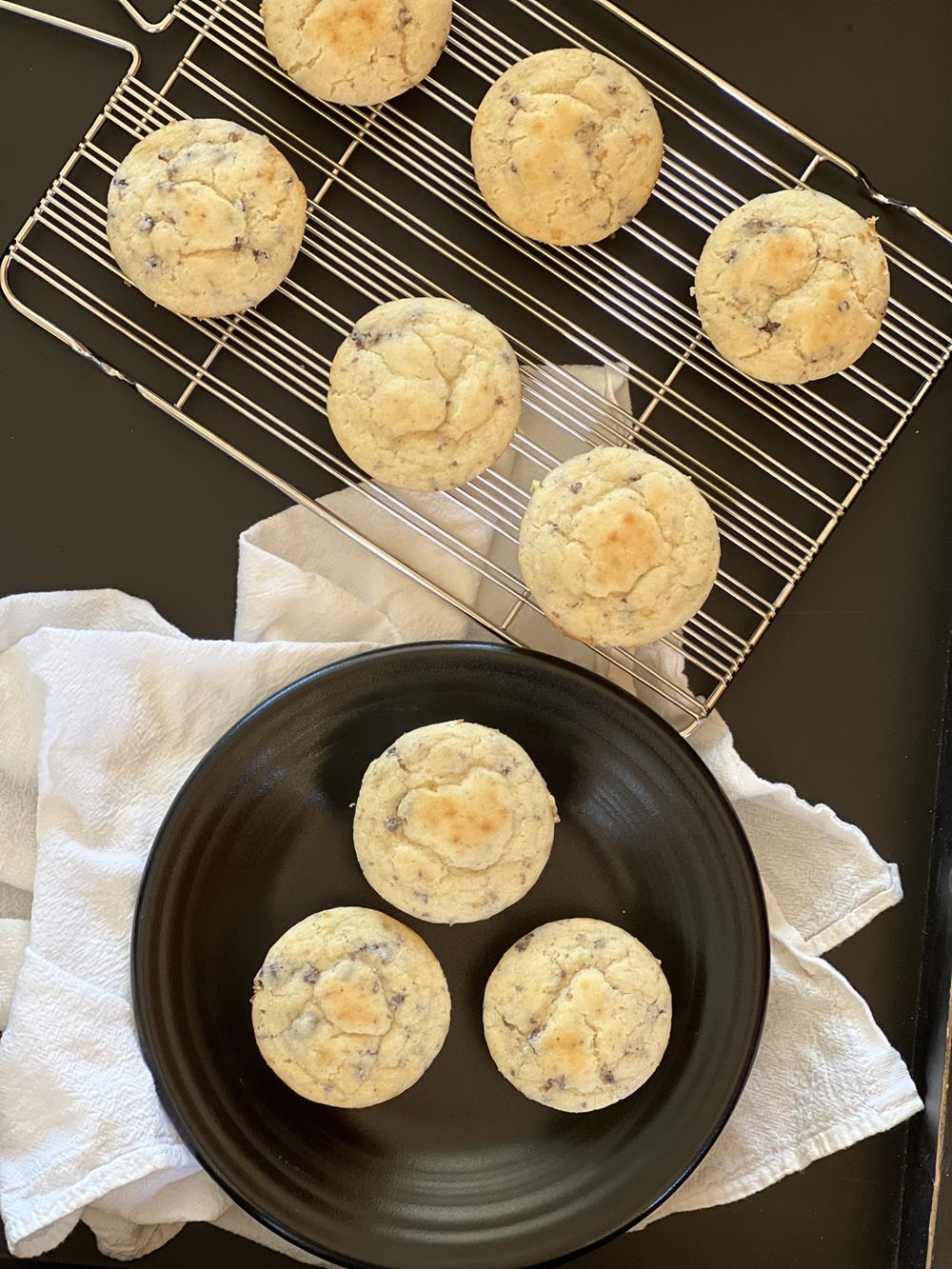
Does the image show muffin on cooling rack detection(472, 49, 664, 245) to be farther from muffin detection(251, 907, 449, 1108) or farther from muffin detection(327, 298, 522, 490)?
muffin detection(251, 907, 449, 1108)

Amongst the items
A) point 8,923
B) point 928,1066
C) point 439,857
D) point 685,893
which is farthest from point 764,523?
Answer: point 8,923

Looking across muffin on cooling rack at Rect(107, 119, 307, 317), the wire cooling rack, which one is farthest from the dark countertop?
muffin on cooling rack at Rect(107, 119, 307, 317)

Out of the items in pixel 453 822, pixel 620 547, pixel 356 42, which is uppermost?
pixel 356 42

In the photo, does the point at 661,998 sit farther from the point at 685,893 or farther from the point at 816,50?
the point at 816,50

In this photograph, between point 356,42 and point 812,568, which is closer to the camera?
point 356,42

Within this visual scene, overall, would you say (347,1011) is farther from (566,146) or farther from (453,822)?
(566,146)

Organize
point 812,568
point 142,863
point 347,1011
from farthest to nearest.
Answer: point 812,568, point 142,863, point 347,1011

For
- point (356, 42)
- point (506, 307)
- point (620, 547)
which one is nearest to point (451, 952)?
point (620, 547)
